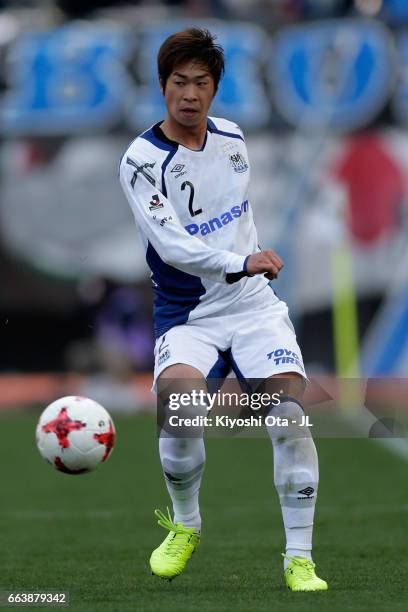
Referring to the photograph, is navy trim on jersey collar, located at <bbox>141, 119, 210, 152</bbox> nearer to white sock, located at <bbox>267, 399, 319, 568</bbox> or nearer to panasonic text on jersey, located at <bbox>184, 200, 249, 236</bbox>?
panasonic text on jersey, located at <bbox>184, 200, 249, 236</bbox>

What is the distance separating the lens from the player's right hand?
18.7ft

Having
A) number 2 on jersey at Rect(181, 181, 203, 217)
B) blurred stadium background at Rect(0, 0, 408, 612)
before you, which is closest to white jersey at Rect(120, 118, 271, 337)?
number 2 on jersey at Rect(181, 181, 203, 217)

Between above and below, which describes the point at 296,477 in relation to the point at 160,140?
below

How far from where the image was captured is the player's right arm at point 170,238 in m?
5.87

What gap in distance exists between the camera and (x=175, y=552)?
249 inches

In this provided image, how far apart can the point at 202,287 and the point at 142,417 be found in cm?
1186

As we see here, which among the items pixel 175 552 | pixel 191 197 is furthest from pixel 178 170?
pixel 175 552

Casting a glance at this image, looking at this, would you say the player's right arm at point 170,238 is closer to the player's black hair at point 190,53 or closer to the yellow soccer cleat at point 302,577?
the player's black hair at point 190,53

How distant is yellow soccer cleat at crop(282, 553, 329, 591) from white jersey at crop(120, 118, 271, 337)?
3.75ft

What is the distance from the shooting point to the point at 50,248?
20484mm

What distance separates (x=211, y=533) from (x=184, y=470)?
2.18 m

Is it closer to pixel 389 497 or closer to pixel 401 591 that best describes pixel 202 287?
pixel 401 591

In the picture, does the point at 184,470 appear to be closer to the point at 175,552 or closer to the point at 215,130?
the point at 175,552

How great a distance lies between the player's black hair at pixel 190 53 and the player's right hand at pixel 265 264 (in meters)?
0.88
